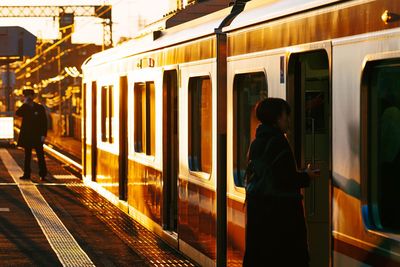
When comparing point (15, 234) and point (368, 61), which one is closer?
point (368, 61)

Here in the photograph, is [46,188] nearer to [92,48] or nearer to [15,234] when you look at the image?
[15,234]

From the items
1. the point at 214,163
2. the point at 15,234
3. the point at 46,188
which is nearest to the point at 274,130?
the point at 214,163

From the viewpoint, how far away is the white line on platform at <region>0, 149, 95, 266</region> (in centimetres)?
1139

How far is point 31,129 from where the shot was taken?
848 inches


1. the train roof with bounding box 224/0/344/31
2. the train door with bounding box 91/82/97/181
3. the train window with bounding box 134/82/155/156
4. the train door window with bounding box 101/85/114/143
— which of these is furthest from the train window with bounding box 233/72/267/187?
the train door with bounding box 91/82/97/181

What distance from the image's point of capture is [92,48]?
144 meters

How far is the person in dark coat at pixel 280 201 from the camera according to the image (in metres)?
6.75

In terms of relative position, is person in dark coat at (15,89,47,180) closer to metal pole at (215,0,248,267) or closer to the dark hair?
metal pole at (215,0,248,267)

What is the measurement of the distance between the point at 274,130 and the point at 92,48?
138 meters

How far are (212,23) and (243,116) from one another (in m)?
1.41

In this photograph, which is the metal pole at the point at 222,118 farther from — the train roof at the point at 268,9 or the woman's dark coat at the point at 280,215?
the woman's dark coat at the point at 280,215

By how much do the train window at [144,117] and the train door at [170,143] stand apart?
34.9 inches

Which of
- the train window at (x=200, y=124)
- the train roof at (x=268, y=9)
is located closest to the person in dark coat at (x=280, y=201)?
the train roof at (x=268, y=9)

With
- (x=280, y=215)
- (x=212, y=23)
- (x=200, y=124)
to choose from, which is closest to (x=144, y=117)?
(x=200, y=124)
